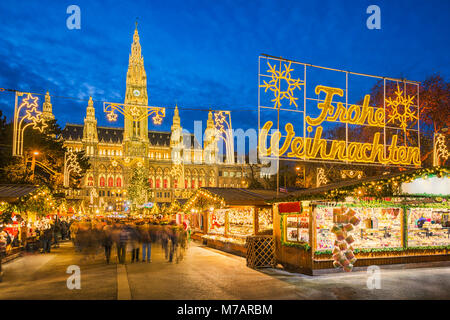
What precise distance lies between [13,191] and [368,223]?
16546 mm

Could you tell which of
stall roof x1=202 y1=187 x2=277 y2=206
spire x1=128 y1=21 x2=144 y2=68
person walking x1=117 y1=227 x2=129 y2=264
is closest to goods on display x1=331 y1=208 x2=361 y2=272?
stall roof x1=202 y1=187 x2=277 y2=206

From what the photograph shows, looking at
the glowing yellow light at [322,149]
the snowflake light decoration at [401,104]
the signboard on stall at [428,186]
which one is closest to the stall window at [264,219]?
the glowing yellow light at [322,149]

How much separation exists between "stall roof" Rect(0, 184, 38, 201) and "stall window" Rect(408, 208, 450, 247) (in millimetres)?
17055

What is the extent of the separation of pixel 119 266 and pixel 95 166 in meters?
103

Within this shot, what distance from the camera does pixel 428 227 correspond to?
14.0 meters

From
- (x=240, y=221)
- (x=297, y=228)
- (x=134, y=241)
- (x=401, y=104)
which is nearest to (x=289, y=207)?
(x=297, y=228)

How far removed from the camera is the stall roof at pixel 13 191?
52.9 ft

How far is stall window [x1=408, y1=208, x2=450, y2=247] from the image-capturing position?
45.4 feet

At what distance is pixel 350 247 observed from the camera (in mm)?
11930

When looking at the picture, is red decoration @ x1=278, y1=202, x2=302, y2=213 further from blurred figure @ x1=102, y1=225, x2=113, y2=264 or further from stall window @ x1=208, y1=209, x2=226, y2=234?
stall window @ x1=208, y1=209, x2=226, y2=234

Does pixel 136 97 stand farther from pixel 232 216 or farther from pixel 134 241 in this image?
pixel 134 241

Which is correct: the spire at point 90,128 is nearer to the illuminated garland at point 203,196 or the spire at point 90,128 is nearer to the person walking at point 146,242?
the illuminated garland at point 203,196
